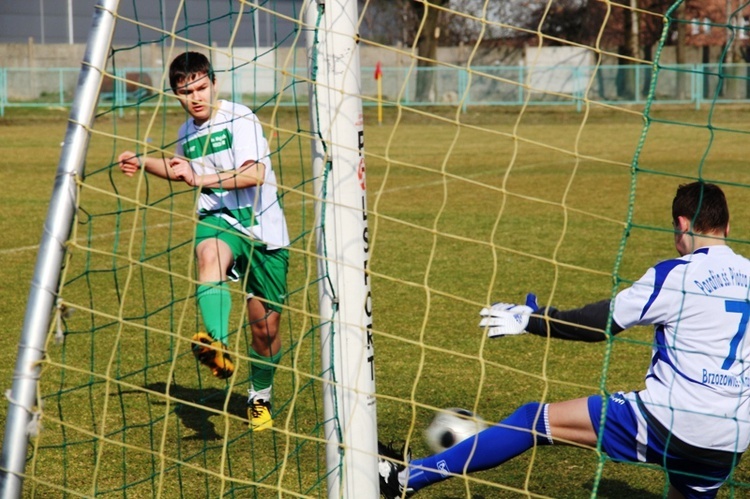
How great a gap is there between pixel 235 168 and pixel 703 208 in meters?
2.23

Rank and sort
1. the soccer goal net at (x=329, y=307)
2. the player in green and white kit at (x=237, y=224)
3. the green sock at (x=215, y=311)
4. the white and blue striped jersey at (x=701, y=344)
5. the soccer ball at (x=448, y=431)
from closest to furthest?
the soccer goal net at (x=329, y=307) < the white and blue striped jersey at (x=701, y=344) < the soccer ball at (x=448, y=431) < the green sock at (x=215, y=311) < the player in green and white kit at (x=237, y=224)

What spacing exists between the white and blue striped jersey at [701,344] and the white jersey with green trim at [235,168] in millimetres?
2070

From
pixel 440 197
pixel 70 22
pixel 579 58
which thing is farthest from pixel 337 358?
pixel 70 22

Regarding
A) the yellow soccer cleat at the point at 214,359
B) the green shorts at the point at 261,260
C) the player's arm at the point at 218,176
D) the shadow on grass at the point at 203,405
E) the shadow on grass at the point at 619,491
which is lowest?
the shadow on grass at the point at 203,405

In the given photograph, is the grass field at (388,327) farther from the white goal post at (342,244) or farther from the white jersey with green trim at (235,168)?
the white jersey with green trim at (235,168)

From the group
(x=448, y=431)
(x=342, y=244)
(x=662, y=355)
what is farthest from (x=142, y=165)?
(x=662, y=355)

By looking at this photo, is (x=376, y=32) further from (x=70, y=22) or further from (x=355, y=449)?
(x=355, y=449)

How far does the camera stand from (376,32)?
4744 centimetres

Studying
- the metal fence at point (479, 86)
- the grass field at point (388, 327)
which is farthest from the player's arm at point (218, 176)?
the metal fence at point (479, 86)

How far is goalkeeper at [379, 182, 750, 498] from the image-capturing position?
121 inches

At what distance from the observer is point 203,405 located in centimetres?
468

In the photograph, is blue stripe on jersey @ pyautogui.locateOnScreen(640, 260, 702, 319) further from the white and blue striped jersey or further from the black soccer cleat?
the black soccer cleat

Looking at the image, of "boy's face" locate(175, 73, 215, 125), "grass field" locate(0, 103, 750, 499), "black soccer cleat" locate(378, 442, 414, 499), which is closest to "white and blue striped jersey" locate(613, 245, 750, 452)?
"grass field" locate(0, 103, 750, 499)

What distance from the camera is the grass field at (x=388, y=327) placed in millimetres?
3896
